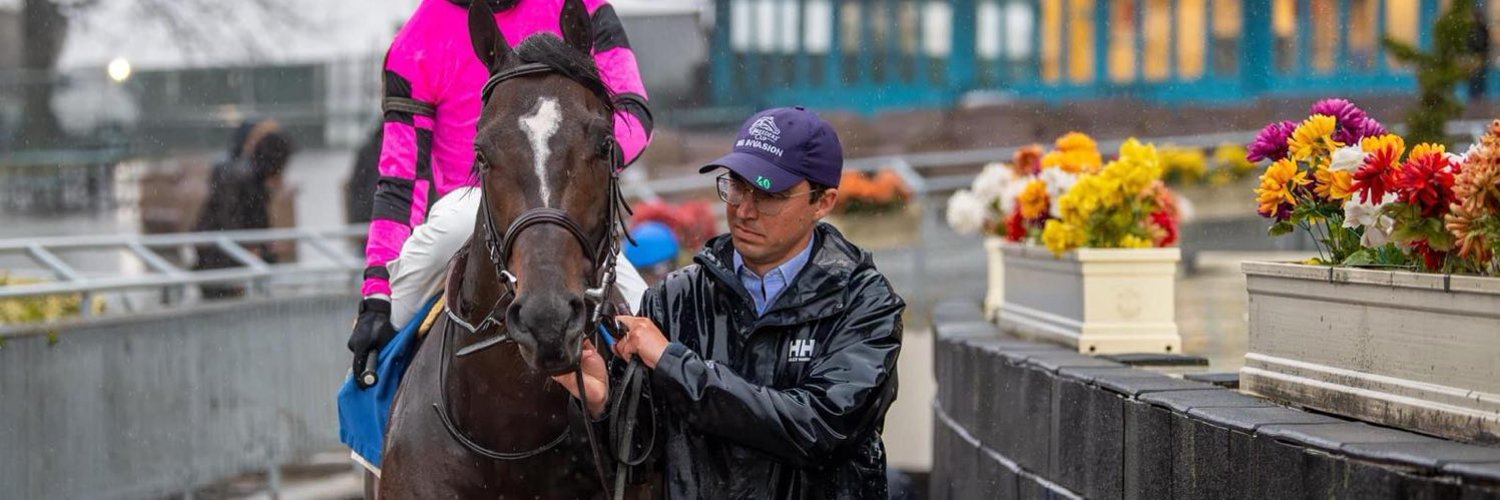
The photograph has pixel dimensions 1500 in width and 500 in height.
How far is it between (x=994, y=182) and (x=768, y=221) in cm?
641

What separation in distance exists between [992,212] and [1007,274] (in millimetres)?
1372

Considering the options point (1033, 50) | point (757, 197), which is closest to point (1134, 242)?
point (757, 197)

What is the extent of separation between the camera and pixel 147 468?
9211 millimetres

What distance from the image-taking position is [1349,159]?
4.73 metres

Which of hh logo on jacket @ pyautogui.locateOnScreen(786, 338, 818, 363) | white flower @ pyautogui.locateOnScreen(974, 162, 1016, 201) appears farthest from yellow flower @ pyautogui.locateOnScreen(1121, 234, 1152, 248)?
hh logo on jacket @ pyautogui.locateOnScreen(786, 338, 818, 363)

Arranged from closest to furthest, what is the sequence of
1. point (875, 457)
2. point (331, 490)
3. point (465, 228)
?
point (875, 457)
point (465, 228)
point (331, 490)

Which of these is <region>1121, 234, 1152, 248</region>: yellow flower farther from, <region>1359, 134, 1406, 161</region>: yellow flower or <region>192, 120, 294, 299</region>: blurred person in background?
<region>192, 120, 294, 299</region>: blurred person in background

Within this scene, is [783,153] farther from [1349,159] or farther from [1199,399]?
[1349,159]

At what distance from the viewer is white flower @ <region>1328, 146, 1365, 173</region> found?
15.4 feet

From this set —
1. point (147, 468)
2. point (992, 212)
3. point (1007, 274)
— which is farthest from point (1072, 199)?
point (147, 468)

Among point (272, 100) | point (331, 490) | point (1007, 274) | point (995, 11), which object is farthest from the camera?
point (995, 11)

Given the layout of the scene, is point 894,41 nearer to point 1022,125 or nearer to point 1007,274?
point 1022,125

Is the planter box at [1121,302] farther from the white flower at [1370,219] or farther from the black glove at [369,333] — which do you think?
the black glove at [369,333]

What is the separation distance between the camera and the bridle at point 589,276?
11.8ft
